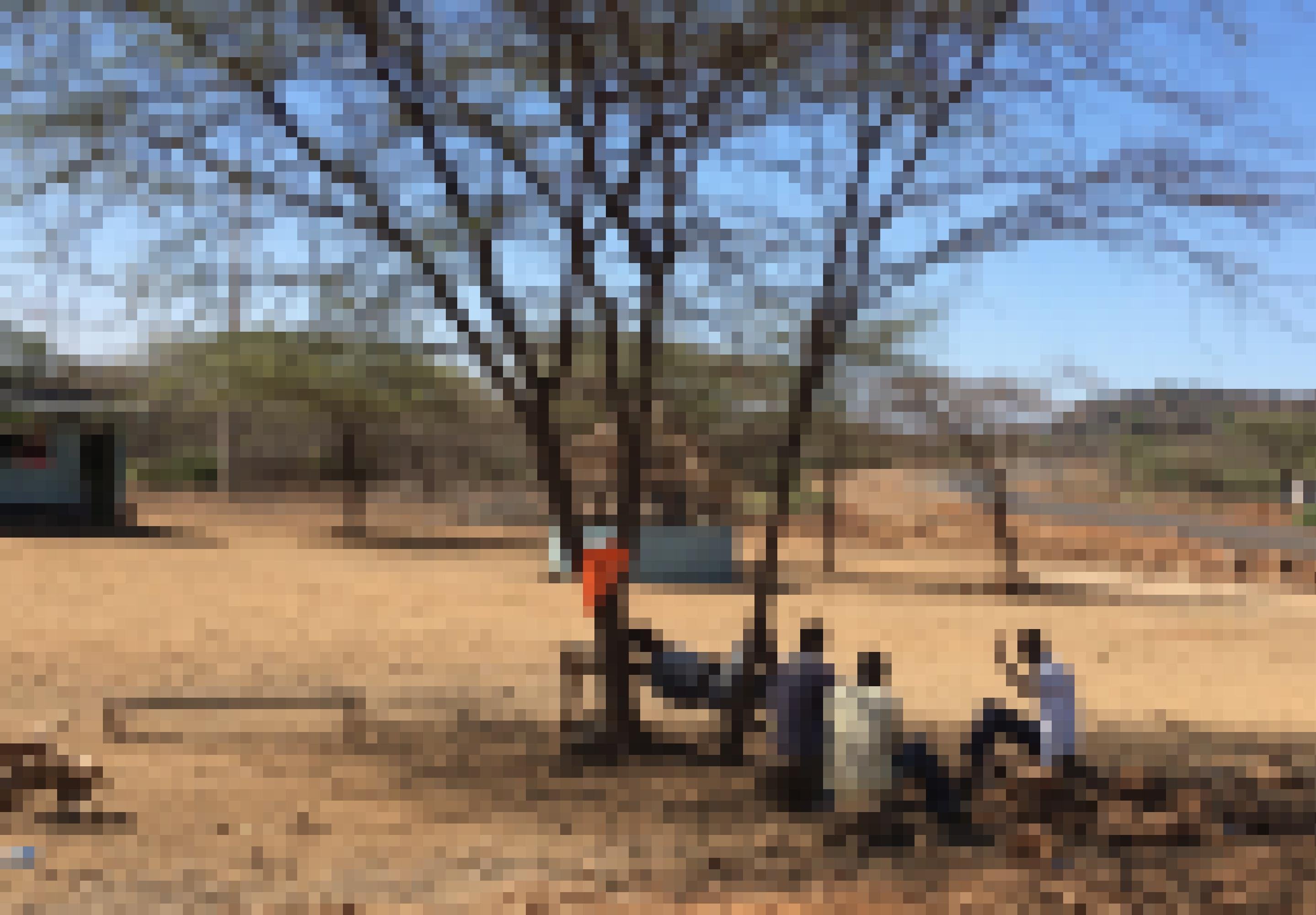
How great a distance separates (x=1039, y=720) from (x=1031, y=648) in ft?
1.62

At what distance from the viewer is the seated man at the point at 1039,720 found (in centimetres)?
784

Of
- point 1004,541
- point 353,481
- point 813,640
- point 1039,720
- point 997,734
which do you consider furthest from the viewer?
point 353,481

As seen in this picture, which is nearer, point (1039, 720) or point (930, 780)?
point (930, 780)

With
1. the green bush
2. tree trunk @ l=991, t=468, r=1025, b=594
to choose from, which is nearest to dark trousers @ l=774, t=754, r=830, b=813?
tree trunk @ l=991, t=468, r=1025, b=594

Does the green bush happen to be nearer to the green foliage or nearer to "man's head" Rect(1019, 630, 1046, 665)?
the green foliage

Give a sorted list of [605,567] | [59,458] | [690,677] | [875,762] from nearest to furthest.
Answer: [875,762]
[605,567]
[690,677]
[59,458]

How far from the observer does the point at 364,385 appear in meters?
34.9

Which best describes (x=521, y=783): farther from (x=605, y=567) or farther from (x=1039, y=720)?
(x=1039, y=720)

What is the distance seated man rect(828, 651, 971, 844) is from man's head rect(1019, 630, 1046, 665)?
84 cm

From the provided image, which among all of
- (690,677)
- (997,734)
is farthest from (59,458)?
(997,734)

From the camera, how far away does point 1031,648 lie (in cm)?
792

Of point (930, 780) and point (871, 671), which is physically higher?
point (871, 671)

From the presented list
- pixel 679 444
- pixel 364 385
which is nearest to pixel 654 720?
pixel 679 444

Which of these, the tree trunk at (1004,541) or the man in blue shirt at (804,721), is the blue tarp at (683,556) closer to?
the tree trunk at (1004,541)
